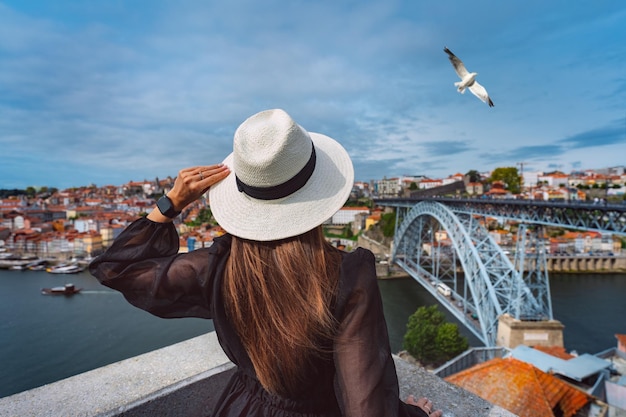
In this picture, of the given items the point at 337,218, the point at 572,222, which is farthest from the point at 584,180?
the point at 572,222

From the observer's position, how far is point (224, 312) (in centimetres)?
57

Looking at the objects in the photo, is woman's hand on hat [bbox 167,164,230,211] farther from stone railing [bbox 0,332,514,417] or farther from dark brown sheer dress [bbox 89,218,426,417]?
stone railing [bbox 0,332,514,417]

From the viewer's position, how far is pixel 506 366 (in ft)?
14.9

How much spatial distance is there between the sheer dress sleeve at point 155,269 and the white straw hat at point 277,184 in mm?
76

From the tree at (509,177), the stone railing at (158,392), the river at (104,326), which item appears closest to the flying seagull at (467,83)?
the stone railing at (158,392)

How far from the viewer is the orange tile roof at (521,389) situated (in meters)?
3.95

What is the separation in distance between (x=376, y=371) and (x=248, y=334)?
180 millimetres

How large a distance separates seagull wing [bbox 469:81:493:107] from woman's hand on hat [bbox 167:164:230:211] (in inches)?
26.7

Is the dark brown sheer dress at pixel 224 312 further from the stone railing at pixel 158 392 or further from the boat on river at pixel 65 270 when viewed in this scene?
the boat on river at pixel 65 270

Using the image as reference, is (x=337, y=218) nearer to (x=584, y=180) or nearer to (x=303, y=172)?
(x=584, y=180)

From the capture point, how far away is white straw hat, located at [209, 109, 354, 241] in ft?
1.63

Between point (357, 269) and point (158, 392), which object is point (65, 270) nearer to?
point (158, 392)

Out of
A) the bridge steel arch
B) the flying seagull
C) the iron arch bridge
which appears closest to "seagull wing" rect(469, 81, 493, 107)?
the flying seagull

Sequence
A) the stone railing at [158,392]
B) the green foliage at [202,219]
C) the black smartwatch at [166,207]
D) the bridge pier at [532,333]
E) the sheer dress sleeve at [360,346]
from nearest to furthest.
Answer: the sheer dress sleeve at [360,346], the black smartwatch at [166,207], the stone railing at [158,392], the bridge pier at [532,333], the green foliage at [202,219]
